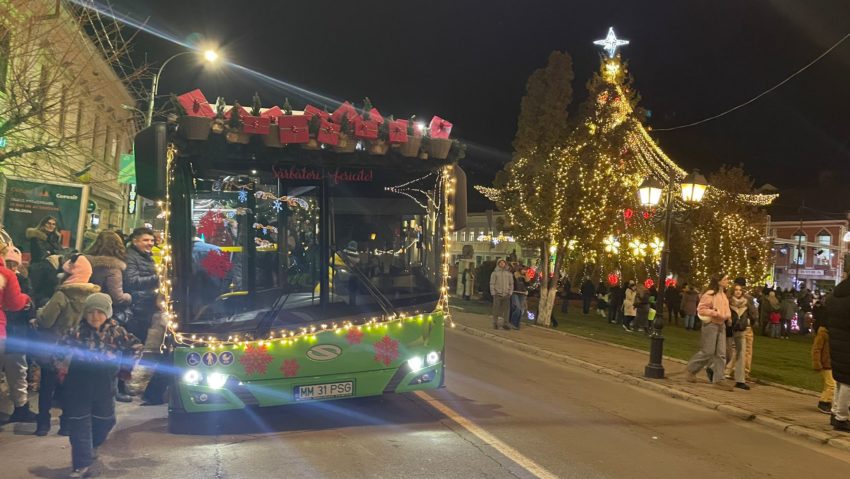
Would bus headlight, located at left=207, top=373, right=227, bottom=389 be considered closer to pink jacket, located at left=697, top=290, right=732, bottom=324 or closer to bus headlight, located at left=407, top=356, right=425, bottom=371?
bus headlight, located at left=407, top=356, right=425, bottom=371

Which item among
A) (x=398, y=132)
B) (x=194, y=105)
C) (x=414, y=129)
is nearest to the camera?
(x=194, y=105)

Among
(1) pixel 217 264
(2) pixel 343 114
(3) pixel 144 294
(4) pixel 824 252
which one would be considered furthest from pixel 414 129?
(4) pixel 824 252

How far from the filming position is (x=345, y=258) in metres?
6.76

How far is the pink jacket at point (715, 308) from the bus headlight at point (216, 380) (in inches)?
311

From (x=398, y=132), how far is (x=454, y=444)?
332 centimetres

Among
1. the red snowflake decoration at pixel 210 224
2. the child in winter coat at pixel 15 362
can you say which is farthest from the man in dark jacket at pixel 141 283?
the red snowflake decoration at pixel 210 224

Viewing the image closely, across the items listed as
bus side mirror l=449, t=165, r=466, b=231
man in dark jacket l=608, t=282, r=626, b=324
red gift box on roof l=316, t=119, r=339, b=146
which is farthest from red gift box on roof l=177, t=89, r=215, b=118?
man in dark jacket l=608, t=282, r=626, b=324

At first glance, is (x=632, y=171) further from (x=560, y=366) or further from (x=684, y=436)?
(x=684, y=436)

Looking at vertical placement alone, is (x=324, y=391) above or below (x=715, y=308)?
below

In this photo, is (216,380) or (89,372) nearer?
(89,372)

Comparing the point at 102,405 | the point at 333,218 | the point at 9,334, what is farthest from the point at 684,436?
the point at 9,334

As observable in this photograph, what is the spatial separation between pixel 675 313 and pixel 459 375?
20.5m

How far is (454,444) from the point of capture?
21.7 ft

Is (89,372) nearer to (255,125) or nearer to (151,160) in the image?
(151,160)
